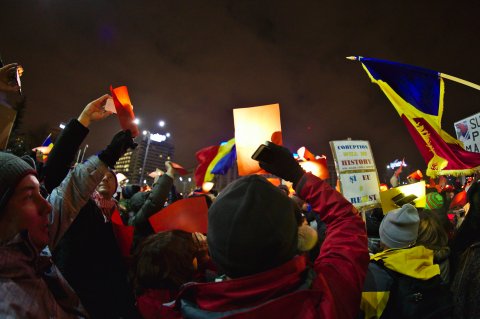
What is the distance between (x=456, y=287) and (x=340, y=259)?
4.81 feet

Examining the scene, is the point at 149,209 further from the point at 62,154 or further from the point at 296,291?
the point at 296,291

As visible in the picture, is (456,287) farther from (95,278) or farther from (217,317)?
(95,278)

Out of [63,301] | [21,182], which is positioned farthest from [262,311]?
[21,182]

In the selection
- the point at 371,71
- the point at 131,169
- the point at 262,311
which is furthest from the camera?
the point at 131,169

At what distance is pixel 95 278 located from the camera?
239 centimetres

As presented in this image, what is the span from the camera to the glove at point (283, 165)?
5.91 ft

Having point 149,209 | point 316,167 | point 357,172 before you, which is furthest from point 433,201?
point 149,209

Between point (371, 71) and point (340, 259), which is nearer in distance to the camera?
point (340, 259)

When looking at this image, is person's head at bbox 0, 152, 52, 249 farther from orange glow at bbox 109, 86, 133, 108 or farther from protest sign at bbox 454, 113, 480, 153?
protest sign at bbox 454, 113, 480, 153

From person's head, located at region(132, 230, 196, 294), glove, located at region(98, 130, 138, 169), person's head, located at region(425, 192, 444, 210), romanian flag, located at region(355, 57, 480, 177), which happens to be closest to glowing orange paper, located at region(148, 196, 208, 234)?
person's head, located at region(132, 230, 196, 294)

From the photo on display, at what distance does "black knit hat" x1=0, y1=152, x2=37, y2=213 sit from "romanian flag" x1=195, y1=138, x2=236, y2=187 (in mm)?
5013

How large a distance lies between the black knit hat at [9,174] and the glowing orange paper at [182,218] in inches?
66.2

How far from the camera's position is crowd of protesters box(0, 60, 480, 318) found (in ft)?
4.15

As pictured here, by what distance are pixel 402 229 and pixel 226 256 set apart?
7.25 feet
